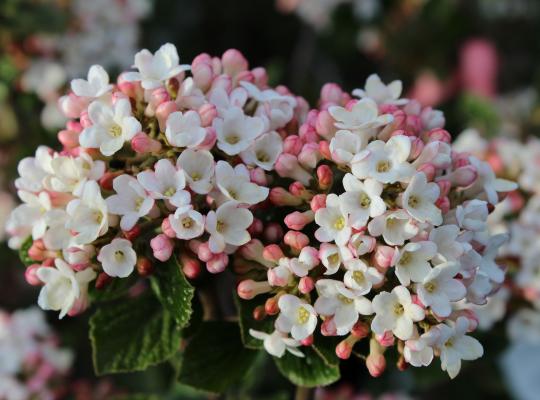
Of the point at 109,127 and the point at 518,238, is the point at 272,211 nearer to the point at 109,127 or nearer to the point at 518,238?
the point at 109,127

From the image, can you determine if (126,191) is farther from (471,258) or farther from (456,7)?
(456,7)

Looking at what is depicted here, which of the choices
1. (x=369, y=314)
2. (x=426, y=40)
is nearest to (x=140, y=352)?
(x=369, y=314)

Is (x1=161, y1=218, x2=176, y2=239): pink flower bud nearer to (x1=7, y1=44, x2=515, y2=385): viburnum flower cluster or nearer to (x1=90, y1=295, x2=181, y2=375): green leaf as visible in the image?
(x1=7, y1=44, x2=515, y2=385): viburnum flower cluster

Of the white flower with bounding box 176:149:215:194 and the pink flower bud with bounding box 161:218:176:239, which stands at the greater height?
the white flower with bounding box 176:149:215:194

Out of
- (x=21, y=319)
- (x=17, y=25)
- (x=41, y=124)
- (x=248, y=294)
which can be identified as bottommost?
(x=21, y=319)

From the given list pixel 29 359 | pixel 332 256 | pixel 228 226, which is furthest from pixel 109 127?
pixel 29 359

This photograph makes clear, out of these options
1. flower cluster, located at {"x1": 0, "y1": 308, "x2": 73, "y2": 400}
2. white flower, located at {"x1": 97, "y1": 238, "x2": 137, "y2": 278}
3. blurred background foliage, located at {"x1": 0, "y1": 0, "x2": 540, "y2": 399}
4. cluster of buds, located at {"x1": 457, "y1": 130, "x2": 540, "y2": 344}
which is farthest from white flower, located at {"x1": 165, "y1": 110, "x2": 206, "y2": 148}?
flower cluster, located at {"x1": 0, "y1": 308, "x2": 73, "y2": 400}

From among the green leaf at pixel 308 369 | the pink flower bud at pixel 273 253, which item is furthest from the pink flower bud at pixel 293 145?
the green leaf at pixel 308 369

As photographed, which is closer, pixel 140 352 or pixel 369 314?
pixel 369 314

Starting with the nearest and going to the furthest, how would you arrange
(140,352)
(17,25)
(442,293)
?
(442,293), (140,352), (17,25)
